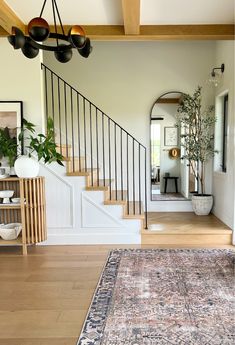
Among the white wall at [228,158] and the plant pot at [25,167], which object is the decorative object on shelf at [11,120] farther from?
the white wall at [228,158]

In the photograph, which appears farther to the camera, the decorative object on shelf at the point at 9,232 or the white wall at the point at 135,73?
the white wall at the point at 135,73

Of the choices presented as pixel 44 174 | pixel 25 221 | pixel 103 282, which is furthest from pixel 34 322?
pixel 44 174

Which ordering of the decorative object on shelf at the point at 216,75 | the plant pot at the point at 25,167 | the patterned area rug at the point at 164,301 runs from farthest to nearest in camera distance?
the decorative object on shelf at the point at 216,75 < the plant pot at the point at 25,167 < the patterned area rug at the point at 164,301

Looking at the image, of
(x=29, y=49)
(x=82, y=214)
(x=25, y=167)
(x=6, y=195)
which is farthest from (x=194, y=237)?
(x=29, y=49)

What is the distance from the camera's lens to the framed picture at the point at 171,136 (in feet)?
17.6

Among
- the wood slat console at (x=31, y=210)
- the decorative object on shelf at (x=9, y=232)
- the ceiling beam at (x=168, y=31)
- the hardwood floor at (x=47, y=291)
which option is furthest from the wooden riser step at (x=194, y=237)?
the ceiling beam at (x=168, y=31)

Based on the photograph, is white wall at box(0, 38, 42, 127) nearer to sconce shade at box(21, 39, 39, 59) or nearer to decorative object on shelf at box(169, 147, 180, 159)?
sconce shade at box(21, 39, 39, 59)

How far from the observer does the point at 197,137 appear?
4.98 metres

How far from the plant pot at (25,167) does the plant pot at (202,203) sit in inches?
109

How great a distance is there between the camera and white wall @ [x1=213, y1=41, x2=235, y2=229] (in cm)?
430

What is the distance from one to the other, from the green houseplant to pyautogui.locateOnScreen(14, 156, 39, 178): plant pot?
17 cm

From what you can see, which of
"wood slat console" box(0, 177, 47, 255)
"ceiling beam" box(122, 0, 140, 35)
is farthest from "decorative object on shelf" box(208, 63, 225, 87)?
"wood slat console" box(0, 177, 47, 255)

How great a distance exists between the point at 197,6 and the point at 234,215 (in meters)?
2.73

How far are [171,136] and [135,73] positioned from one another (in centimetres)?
130
